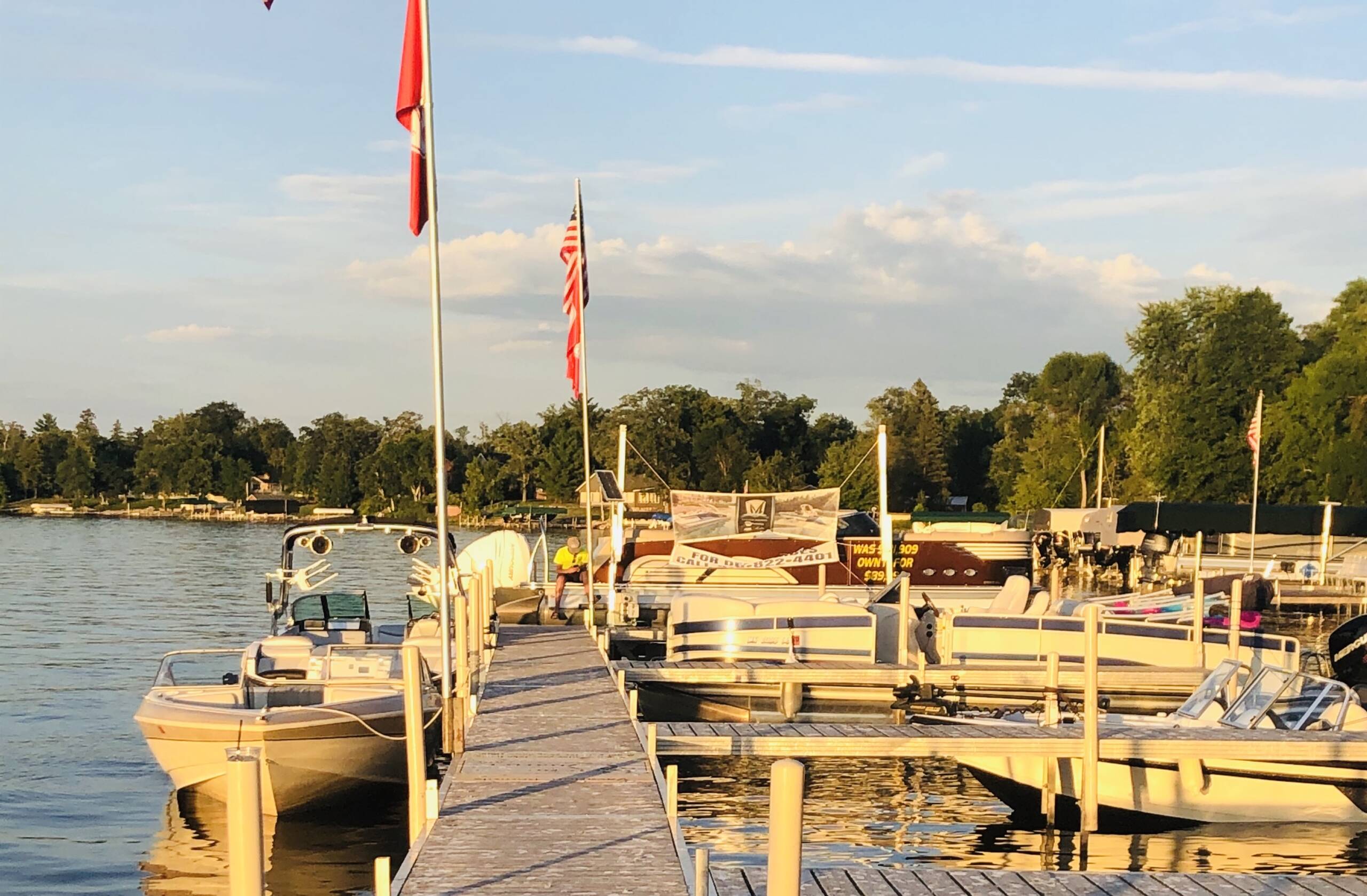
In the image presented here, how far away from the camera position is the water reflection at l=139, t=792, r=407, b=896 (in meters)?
16.8

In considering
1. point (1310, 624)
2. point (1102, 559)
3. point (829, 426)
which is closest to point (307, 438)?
point (829, 426)

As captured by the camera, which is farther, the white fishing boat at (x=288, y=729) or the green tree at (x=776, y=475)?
the green tree at (x=776, y=475)

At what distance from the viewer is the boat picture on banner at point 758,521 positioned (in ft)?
109

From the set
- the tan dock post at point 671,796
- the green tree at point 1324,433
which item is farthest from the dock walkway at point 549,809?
the green tree at point 1324,433

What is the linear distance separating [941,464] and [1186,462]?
37.4 meters

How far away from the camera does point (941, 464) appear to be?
128000mm

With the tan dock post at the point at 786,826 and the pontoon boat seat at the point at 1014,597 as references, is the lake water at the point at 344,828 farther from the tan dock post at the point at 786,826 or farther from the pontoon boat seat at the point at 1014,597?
the tan dock post at the point at 786,826

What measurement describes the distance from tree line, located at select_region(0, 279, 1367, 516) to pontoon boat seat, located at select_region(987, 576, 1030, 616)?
13.9 meters

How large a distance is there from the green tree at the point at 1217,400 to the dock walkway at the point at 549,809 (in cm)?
7882

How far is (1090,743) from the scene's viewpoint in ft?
55.9

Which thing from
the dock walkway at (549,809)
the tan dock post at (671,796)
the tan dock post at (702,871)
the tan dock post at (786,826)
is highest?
the tan dock post at (786,826)

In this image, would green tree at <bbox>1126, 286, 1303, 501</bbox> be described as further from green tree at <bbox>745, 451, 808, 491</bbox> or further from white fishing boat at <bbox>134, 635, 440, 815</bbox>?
white fishing boat at <bbox>134, 635, 440, 815</bbox>

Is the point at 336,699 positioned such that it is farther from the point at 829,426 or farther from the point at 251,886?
the point at 829,426

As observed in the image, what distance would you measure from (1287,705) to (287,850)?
12394 mm
